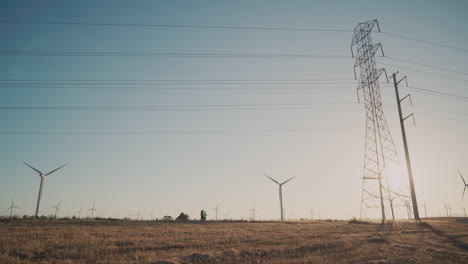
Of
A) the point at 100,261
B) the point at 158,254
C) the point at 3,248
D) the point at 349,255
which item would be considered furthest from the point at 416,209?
the point at 3,248

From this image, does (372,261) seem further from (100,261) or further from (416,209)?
(416,209)

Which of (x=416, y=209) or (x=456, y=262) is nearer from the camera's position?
(x=456, y=262)

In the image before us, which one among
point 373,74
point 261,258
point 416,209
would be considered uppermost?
point 373,74

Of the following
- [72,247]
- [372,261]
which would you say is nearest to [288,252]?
[372,261]

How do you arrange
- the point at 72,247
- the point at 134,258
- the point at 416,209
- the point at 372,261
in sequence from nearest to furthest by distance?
the point at 372,261
the point at 134,258
the point at 72,247
the point at 416,209

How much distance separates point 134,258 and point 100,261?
1.62 metres

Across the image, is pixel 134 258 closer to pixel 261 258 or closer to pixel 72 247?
pixel 72 247

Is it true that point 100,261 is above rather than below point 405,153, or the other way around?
below

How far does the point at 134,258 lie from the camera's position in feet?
47.6

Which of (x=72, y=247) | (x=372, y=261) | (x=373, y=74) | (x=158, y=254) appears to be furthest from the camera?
(x=373, y=74)

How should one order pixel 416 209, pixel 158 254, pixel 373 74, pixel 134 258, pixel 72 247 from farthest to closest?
1. pixel 373 74
2. pixel 416 209
3. pixel 72 247
4. pixel 158 254
5. pixel 134 258

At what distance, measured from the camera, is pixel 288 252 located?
16562mm

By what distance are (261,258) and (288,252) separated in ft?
7.93

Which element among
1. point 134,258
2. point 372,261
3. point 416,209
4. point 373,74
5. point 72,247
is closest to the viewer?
point 372,261
